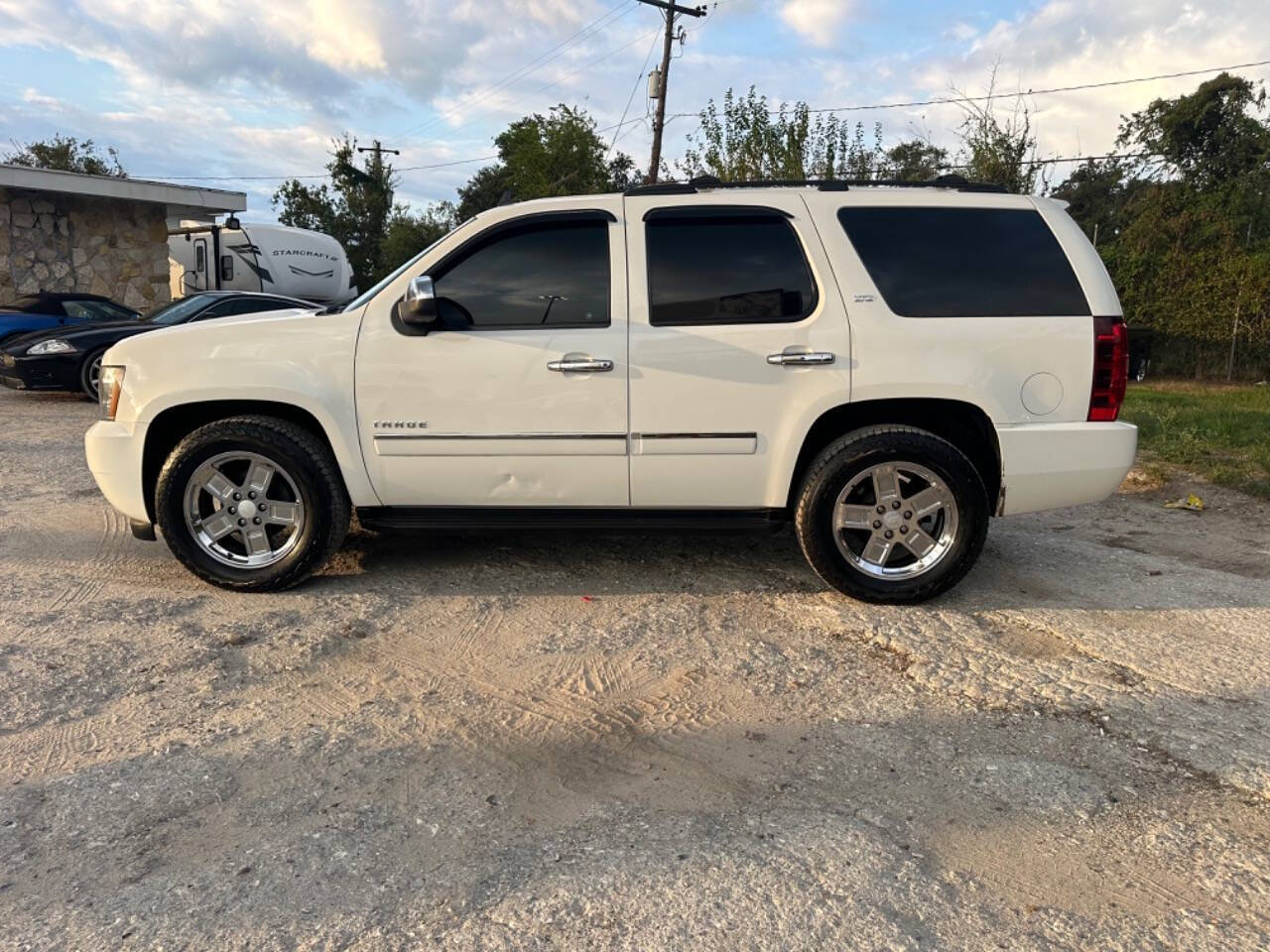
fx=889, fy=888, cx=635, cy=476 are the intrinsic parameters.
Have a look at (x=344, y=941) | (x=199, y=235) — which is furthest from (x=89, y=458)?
(x=199, y=235)

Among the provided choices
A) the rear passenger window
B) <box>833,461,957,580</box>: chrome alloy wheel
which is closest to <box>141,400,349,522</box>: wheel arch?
<box>833,461,957,580</box>: chrome alloy wheel

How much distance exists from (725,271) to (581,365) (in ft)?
2.78

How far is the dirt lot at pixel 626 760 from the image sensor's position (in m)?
2.23

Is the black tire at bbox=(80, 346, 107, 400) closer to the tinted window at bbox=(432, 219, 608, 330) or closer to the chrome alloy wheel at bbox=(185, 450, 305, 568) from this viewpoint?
the chrome alloy wheel at bbox=(185, 450, 305, 568)

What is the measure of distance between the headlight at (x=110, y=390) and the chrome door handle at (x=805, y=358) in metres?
3.23

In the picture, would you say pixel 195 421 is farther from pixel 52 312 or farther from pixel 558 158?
pixel 558 158

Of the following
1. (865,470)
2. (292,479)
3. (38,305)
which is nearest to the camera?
(865,470)

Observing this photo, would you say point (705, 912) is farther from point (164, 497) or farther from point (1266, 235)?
point (1266, 235)

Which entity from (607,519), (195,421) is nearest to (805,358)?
(607,519)

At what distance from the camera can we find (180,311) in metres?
11.6

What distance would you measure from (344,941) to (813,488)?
2.86m

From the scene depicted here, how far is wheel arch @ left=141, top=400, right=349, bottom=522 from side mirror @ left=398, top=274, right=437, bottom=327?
716 millimetres

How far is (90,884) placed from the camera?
2.31 meters

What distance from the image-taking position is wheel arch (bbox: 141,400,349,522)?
14.7ft
